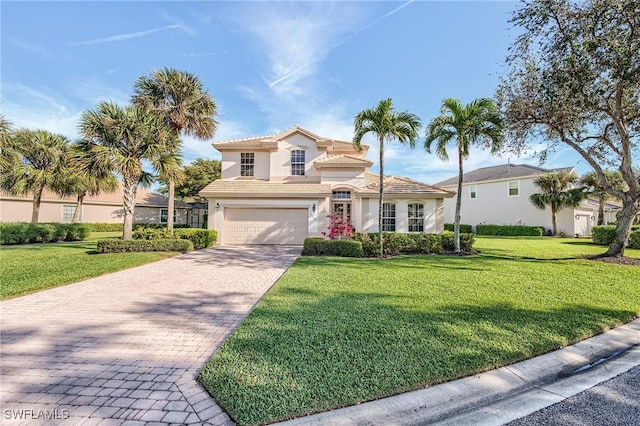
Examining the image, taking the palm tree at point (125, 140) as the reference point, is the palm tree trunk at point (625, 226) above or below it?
below

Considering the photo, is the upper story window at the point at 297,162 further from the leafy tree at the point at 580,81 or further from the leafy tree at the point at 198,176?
the leafy tree at the point at 198,176

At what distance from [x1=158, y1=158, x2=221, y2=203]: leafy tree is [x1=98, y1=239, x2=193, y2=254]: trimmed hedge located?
73.1 feet

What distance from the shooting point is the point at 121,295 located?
21.0ft

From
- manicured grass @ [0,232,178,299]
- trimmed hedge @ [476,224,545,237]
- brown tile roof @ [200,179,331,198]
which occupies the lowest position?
manicured grass @ [0,232,178,299]

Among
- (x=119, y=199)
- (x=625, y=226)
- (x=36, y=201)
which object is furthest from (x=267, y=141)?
(x=119, y=199)

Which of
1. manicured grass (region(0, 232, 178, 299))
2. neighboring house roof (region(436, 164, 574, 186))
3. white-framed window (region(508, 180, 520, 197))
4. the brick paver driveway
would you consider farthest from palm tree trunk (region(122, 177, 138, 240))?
white-framed window (region(508, 180, 520, 197))

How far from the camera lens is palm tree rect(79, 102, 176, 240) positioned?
1238 centimetres

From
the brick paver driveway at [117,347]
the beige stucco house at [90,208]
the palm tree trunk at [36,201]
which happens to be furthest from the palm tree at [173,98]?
the beige stucco house at [90,208]

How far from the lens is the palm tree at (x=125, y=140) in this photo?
12383 mm

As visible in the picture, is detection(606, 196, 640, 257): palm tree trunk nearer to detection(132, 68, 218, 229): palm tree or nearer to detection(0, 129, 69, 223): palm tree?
detection(132, 68, 218, 229): palm tree

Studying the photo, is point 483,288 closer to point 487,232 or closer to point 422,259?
point 422,259

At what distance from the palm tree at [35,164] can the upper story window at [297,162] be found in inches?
663

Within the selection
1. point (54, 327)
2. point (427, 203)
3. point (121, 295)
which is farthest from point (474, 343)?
point (427, 203)

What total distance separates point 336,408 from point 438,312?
3.09 m
